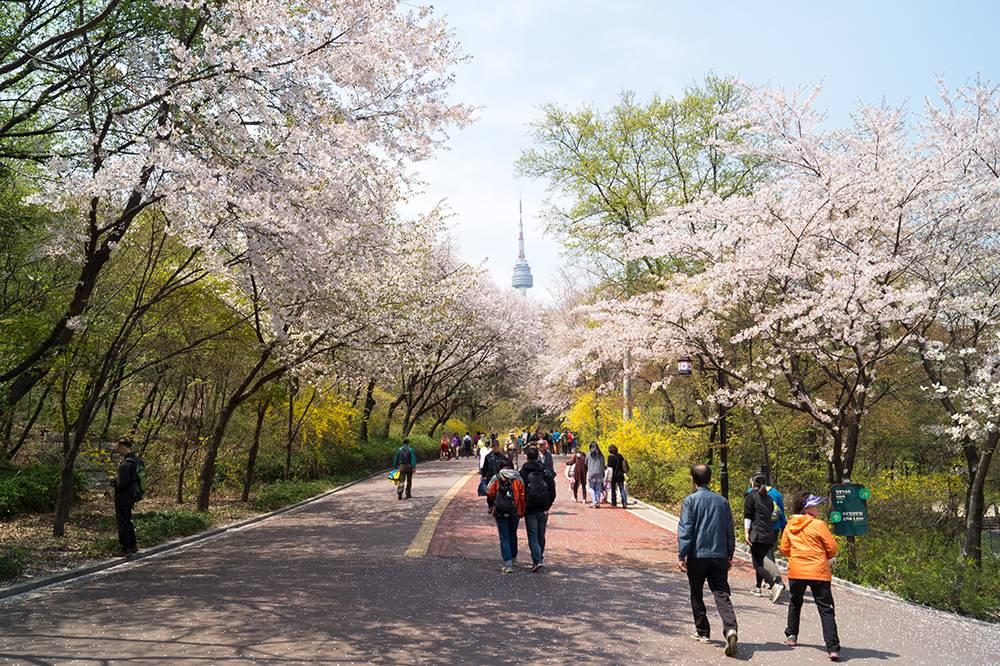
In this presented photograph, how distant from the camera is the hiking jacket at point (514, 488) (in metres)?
9.98

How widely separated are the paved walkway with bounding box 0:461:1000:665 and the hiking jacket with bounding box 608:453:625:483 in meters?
6.50

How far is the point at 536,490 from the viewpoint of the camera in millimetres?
10117

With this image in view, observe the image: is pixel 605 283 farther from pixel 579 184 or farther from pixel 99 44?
pixel 99 44

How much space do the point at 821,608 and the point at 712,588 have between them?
0.99 metres

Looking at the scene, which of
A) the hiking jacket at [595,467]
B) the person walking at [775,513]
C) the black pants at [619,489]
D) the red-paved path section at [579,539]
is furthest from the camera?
the hiking jacket at [595,467]

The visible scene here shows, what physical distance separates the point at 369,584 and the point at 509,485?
2.29m

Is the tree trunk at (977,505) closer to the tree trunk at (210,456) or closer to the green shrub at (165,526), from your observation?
the green shrub at (165,526)

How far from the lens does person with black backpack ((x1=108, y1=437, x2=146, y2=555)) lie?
10.8 metres

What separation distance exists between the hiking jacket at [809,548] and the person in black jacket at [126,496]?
9.16m

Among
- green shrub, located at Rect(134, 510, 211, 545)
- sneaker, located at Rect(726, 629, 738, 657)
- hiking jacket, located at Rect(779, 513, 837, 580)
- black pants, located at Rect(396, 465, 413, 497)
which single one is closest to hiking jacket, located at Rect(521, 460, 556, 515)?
hiking jacket, located at Rect(779, 513, 837, 580)

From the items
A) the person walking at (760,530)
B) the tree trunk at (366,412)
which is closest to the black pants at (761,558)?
the person walking at (760,530)

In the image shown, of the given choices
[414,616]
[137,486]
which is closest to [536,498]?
[414,616]

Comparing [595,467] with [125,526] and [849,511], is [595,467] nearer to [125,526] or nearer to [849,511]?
[849,511]

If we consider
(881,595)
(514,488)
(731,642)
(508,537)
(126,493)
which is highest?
(514,488)
